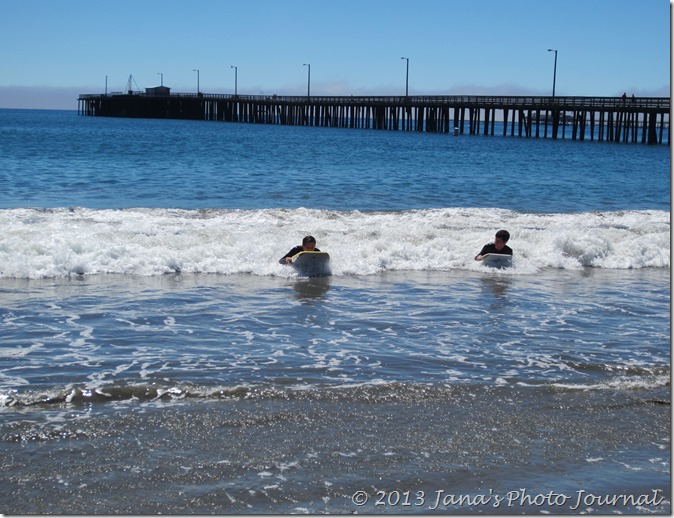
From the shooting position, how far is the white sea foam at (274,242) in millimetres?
12867

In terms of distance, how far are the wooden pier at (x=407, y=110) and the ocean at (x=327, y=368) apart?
43.8m

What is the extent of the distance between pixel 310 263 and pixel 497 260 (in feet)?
10.6

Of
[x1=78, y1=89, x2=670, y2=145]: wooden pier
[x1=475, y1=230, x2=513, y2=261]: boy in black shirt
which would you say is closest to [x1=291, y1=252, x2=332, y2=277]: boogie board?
[x1=475, y1=230, x2=513, y2=261]: boy in black shirt

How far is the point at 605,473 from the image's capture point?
215 inches

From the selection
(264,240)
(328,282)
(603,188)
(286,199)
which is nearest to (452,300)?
(328,282)

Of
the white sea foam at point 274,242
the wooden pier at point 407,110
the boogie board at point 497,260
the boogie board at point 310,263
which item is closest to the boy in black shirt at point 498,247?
the boogie board at point 497,260

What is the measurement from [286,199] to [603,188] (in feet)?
44.1

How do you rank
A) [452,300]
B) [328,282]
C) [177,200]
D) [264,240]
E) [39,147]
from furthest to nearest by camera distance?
[39,147], [177,200], [264,240], [328,282], [452,300]

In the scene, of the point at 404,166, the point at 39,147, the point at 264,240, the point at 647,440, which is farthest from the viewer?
the point at 39,147

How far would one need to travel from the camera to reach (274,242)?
565 inches

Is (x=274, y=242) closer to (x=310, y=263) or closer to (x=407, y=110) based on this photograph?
(x=310, y=263)

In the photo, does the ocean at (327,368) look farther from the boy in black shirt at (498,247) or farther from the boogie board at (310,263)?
the boy in black shirt at (498,247)

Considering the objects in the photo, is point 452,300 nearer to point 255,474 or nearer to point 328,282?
point 328,282

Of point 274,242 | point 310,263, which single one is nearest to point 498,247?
point 310,263
